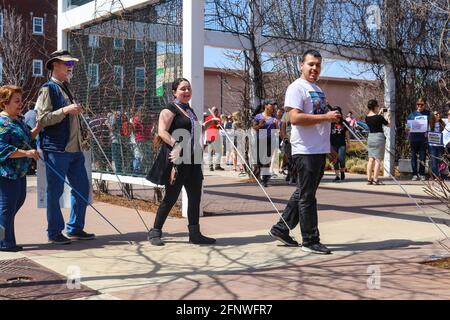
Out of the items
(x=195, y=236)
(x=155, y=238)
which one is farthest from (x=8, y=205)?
(x=195, y=236)

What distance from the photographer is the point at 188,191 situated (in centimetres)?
665

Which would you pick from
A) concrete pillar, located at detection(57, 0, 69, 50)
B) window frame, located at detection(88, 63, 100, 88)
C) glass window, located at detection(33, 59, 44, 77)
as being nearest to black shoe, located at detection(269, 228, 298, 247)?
window frame, located at detection(88, 63, 100, 88)

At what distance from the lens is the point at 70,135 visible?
21.8ft

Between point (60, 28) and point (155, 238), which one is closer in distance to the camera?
point (155, 238)

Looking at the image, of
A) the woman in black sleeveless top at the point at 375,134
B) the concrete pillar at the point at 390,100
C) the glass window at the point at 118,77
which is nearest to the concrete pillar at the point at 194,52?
the glass window at the point at 118,77

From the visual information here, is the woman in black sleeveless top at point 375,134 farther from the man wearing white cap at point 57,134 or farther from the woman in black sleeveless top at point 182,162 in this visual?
the man wearing white cap at point 57,134

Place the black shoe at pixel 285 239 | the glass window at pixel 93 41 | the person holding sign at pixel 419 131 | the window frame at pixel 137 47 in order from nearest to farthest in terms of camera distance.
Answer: the black shoe at pixel 285 239 < the window frame at pixel 137 47 < the glass window at pixel 93 41 < the person holding sign at pixel 419 131

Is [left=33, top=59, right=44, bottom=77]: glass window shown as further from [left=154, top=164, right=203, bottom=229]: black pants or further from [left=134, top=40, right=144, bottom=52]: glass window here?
[left=154, top=164, right=203, bottom=229]: black pants

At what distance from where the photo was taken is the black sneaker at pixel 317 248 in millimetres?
6045

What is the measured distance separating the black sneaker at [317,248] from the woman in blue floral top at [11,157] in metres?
2.88

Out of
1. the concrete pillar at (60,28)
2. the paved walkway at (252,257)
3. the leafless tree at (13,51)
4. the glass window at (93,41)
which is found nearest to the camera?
the paved walkway at (252,257)

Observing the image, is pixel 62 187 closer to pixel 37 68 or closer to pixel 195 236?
pixel 195 236

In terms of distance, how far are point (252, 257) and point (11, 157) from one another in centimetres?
261
